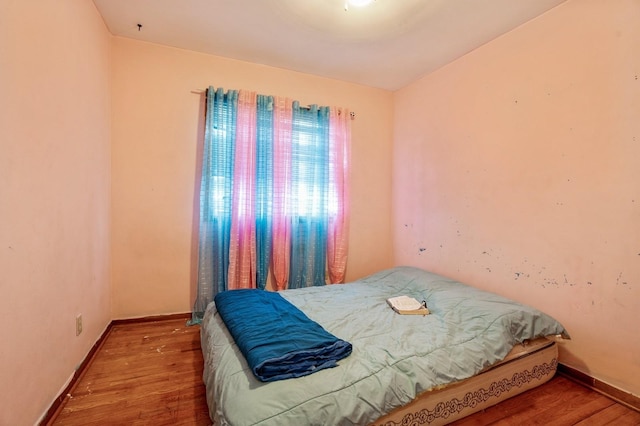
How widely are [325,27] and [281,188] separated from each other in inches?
55.7

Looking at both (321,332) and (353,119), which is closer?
(321,332)

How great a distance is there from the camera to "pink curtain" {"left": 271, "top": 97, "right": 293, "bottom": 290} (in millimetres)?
2816

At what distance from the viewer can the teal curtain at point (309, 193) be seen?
116 inches

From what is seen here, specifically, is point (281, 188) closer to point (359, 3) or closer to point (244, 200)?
point (244, 200)

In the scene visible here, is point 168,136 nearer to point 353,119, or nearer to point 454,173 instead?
point 353,119

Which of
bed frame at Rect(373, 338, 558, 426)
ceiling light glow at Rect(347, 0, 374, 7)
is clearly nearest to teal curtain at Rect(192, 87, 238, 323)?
ceiling light glow at Rect(347, 0, 374, 7)

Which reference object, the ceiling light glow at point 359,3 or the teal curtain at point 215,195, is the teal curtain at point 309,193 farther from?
the ceiling light glow at point 359,3

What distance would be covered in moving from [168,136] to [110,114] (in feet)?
1.48

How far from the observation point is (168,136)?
8.46 feet

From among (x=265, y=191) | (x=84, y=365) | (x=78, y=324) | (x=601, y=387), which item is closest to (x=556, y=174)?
(x=601, y=387)

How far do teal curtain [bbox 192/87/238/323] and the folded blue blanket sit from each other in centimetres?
78

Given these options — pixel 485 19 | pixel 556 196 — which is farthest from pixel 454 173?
pixel 485 19

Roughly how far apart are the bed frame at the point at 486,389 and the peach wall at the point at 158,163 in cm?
216

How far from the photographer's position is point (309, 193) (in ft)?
9.81
